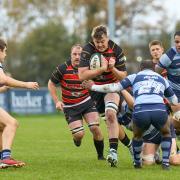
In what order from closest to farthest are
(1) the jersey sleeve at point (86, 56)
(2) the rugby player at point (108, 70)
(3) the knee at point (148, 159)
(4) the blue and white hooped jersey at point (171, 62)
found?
1. (2) the rugby player at point (108, 70)
2. (1) the jersey sleeve at point (86, 56)
3. (3) the knee at point (148, 159)
4. (4) the blue and white hooped jersey at point (171, 62)

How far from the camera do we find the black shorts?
1327 centimetres

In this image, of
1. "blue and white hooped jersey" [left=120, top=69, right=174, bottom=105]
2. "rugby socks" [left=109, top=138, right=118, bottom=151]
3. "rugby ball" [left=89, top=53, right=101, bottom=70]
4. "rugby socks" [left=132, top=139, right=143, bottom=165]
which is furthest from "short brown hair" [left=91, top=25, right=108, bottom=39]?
"rugby socks" [left=132, top=139, right=143, bottom=165]

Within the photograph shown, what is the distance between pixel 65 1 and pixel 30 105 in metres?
32.8

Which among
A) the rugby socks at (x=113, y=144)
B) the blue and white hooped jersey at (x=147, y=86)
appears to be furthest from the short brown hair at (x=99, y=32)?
the rugby socks at (x=113, y=144)

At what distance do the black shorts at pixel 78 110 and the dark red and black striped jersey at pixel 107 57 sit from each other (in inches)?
49.4

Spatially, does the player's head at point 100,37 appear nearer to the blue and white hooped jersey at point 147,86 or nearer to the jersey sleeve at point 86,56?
the jersey sleeve at point 86,56

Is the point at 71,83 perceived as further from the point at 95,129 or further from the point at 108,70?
the point at 108,70

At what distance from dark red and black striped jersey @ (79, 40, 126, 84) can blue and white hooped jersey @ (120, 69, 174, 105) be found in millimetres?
913

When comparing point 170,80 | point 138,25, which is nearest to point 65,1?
point 138,25

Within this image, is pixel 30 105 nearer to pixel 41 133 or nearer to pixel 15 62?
pixel 41 133

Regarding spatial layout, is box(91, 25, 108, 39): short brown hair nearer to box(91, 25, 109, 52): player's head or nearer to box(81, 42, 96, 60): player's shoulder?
box(91, 25, 109, 52): player's head

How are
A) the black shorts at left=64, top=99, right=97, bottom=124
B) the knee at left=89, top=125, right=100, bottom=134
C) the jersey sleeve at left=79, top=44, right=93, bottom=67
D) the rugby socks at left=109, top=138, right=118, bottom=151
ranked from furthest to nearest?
the black shorts at left=64, top=99, right=97, bottom=124, the knee at left=89, top=125, right=100, bottom=134, the jersey sleeve at left=79, top=44, right=93, bottom=67, the rugby socks at left=109, top=138, right=118, bottom=151

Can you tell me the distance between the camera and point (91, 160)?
12914mm

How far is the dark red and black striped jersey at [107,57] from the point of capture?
11.8 metres
